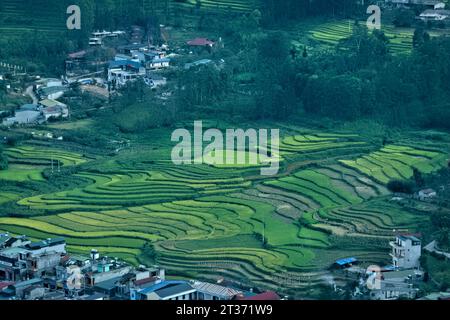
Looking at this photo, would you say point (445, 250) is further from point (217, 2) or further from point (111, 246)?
point (217, 2)

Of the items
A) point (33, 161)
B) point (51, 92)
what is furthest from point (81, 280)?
point (51, 92)

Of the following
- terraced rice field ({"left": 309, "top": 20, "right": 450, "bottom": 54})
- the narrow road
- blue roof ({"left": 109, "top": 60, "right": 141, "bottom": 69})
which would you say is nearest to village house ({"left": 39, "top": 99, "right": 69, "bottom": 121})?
the narrow road

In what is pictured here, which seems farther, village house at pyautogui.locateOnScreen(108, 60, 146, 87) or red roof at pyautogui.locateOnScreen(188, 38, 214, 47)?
red roof at pyautogui.locateOnScreen(188, 38, 214, 47)

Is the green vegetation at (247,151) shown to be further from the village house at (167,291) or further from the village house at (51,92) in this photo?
the village house at (167,291)

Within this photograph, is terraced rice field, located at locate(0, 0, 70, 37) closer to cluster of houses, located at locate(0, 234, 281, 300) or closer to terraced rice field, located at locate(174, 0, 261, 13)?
terraced rice field, located at locate(174, 0, 261, 13)

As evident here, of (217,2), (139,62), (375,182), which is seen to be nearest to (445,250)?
(375,182)

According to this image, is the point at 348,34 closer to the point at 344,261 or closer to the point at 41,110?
the point at 41,110

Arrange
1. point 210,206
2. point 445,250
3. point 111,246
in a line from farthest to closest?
point 210,206 → point 111,246 → point 445,250
